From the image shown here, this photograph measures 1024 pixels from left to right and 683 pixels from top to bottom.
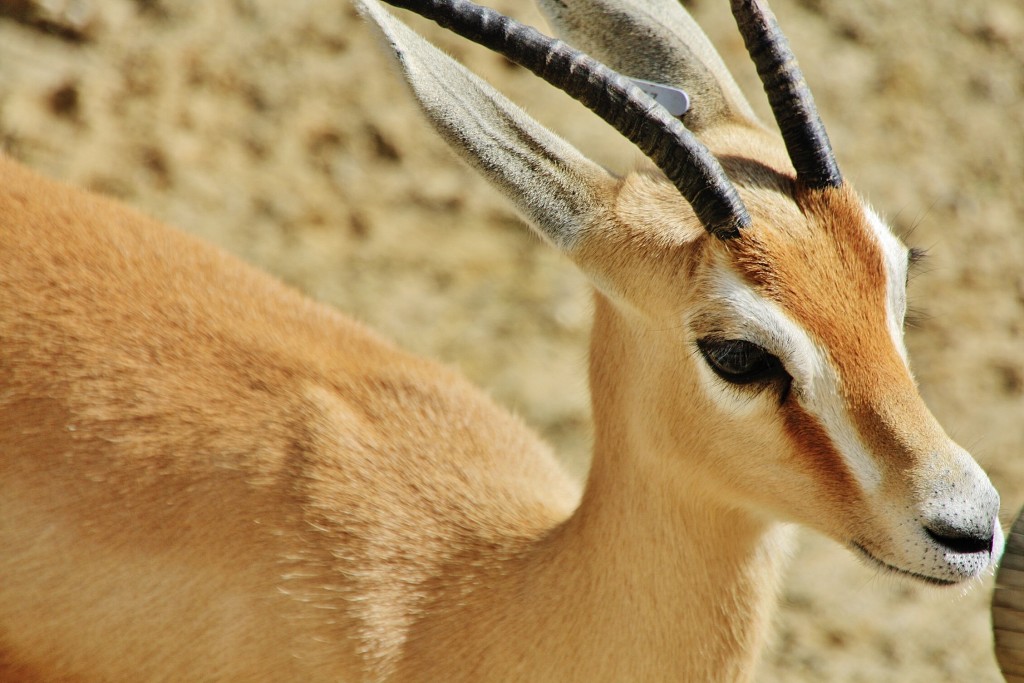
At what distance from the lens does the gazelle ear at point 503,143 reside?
8.31 ft

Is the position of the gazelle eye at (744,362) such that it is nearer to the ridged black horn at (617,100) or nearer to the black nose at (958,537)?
the ridged black horn at (617,100)

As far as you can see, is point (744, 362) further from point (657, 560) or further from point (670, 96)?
point (670, 96)

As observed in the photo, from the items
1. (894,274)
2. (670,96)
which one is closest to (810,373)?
(894,274)

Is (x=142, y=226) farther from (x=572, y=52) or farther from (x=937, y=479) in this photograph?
(x=937, y=479)

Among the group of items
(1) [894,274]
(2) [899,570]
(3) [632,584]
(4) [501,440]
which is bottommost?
(4) [501,440]

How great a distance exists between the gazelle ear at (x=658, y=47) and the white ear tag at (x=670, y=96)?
0.32 ft

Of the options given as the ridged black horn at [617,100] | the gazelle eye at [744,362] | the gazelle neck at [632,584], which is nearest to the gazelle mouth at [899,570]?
the gazelle neck at [632,584]

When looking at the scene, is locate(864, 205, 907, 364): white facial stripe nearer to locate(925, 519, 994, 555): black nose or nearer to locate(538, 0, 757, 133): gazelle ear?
locate(925, 519, 994, 555): black nose

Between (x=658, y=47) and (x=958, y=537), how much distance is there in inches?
66.2

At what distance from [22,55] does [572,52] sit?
12.5ft

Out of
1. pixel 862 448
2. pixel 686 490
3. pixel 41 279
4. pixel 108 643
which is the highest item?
pixel 862 448

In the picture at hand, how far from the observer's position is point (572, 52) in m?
2.48

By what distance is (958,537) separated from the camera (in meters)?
2.39

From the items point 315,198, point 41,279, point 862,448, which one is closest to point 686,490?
point 862,448
